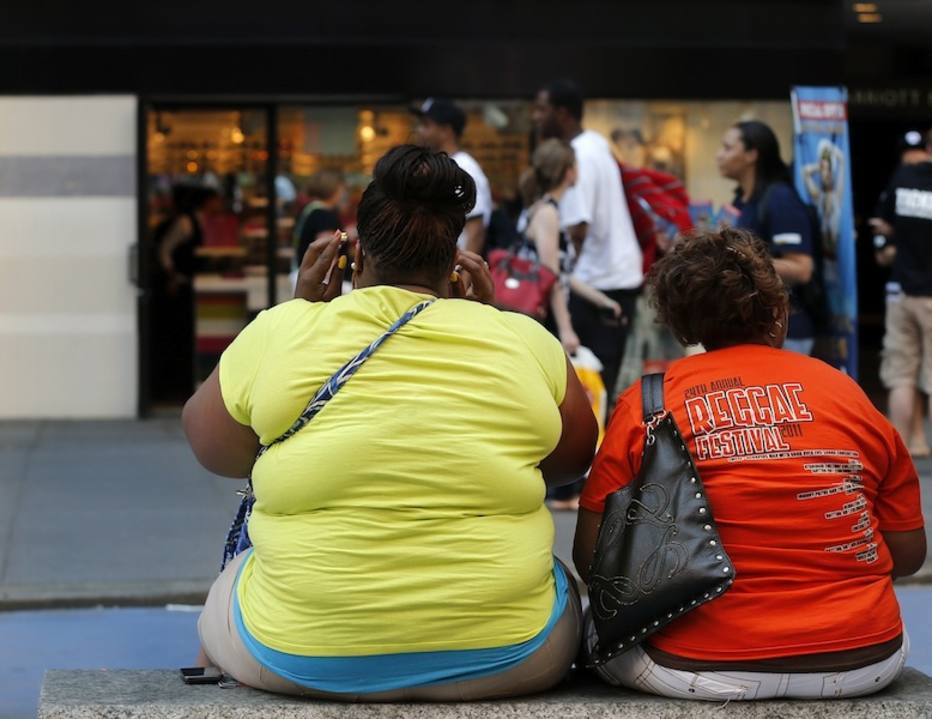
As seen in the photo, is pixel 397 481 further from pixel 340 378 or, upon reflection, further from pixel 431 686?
pixel 431 686

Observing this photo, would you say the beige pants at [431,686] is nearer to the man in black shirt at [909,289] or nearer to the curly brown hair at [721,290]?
the curly brown hair at [721,290]

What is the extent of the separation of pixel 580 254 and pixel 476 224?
56 centimetres

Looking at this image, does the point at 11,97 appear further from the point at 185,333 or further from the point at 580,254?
the point at 580,254

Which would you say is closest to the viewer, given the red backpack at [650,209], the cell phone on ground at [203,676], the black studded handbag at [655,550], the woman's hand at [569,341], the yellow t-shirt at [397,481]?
the yellow t-shirt at [397,481]

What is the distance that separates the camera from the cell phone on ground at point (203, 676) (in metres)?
3.66

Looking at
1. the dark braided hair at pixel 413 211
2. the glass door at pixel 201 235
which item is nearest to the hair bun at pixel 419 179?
the dark braided hair at pixel 413 211

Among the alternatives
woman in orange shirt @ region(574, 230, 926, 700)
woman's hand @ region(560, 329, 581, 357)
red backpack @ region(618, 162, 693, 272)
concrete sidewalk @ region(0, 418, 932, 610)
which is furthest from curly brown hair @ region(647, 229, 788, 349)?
red backpack @ region(618, 162, 693, 272)

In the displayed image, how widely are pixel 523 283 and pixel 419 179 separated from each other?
4.48 meters

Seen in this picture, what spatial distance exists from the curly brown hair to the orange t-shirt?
0.32ft

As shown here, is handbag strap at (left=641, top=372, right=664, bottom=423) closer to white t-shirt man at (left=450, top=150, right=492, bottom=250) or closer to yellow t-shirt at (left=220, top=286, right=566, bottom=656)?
yellow t-shirt at (left=220, top=286, right=566, bottom=656)

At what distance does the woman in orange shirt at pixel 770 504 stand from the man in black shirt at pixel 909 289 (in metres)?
6.63

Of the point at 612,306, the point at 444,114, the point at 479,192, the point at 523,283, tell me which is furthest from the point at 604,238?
the point at 444,114

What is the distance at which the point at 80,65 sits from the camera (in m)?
11.6

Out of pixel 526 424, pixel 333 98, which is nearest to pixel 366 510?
pixel 526 424
